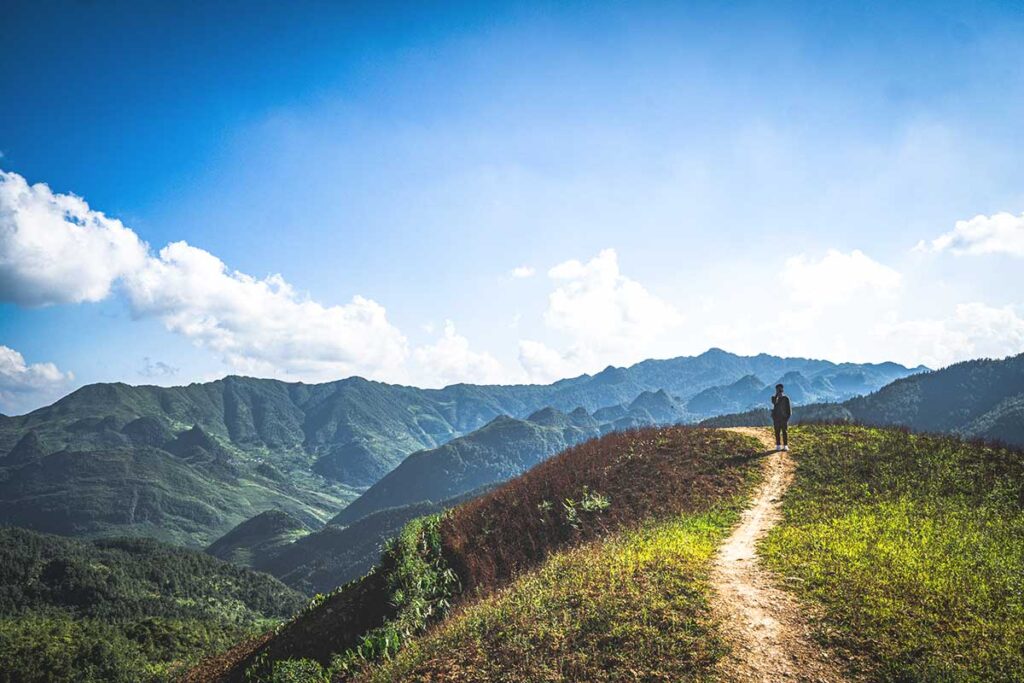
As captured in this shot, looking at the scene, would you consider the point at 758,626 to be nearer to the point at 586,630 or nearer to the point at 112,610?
the point at 586,630

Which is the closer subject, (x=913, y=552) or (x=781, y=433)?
(x=913, y=552)

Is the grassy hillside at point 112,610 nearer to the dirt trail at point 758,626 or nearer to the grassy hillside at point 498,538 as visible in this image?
the grassy hillside at point 498,538

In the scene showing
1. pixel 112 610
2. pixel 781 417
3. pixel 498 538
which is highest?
pixel 781 417

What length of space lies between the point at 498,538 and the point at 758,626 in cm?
1164

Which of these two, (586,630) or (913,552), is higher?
(913,552)

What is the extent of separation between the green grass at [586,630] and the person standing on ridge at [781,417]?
490 inches

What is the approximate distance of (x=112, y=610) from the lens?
154 m

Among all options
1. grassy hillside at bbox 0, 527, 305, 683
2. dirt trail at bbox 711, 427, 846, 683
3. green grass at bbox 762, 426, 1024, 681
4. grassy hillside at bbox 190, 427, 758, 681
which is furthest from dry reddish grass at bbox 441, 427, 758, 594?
grassy hillside at bbox 0, 527, 305, 683

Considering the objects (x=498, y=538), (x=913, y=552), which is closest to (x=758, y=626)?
(x=913, y=552)

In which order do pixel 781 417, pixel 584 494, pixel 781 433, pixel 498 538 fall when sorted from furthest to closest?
pixel 781 433
pixel 781 417
pixel 584 494
pixel 498 538

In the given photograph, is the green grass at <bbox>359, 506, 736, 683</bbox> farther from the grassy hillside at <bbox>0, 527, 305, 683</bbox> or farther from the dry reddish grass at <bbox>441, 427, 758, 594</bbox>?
the grassy hillside at <bbox>0, 527, 305, 683</bbox>

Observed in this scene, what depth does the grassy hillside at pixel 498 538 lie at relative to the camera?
1600 centimetres

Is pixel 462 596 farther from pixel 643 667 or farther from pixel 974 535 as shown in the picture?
pixel 974 535

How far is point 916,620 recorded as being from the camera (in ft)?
30.0
